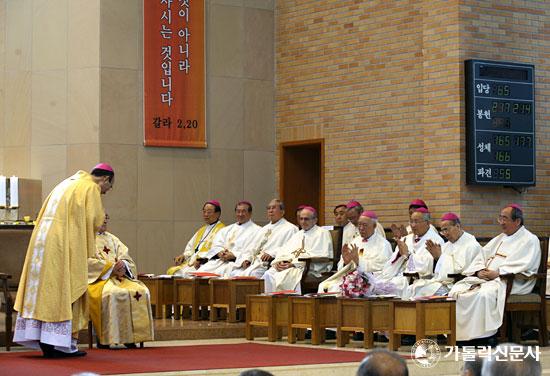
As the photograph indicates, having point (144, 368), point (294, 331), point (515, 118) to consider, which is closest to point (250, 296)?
point (294, 331)

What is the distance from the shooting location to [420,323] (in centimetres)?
1009

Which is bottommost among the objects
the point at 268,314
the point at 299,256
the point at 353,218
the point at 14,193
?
the point at 268,314

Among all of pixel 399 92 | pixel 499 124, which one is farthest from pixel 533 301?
pixel 399 92

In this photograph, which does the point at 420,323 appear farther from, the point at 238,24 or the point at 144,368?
the point at 238,24

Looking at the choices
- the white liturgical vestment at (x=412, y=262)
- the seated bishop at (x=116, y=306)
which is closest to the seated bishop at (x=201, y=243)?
the white liturgical vestment at (x=412, y=262)

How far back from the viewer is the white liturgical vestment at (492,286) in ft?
35.3

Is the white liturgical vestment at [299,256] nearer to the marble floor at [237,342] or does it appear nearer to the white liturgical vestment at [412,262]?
the marble floor at [237,342]

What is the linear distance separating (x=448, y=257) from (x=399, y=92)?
4.12 m

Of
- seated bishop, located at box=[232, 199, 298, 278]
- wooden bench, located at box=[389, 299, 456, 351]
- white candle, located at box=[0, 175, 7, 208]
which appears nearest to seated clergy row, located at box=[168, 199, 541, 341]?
seated bishop, located at box=[232, 199, 298, 278]

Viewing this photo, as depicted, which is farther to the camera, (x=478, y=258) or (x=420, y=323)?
(x=478, y=258)

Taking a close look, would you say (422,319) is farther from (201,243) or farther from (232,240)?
(201,243)

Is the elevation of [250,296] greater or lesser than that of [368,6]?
lesser

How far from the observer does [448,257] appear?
1128 centimetres

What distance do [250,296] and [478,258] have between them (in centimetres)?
256
